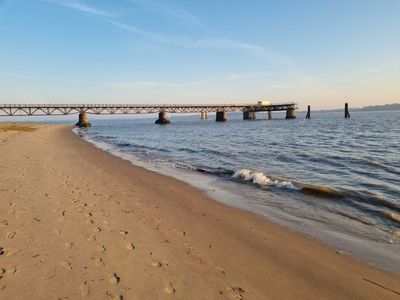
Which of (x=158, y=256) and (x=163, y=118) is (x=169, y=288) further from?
(x=163, y=118)

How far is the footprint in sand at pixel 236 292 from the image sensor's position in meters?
4.54

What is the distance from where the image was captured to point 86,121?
104 meters

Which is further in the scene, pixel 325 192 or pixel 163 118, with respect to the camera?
pixel 163 118

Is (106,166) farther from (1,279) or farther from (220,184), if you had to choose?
(1,279)

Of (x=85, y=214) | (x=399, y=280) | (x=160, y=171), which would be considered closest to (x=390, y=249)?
(x=399, y=280)

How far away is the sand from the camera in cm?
467

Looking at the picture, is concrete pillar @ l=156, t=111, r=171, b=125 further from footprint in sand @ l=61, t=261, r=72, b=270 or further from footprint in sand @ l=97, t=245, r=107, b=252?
footprint in sand @ l=61, t=261, r=72, b=270

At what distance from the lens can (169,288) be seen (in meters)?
4.69

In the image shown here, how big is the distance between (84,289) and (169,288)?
119 centimetres

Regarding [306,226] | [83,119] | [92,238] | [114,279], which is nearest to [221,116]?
[83,119]

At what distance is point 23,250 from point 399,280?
6494 millimetres

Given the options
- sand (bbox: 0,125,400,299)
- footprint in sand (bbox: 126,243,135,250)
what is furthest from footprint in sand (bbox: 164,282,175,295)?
footprint in sand (bbox: 126,243,135,250)

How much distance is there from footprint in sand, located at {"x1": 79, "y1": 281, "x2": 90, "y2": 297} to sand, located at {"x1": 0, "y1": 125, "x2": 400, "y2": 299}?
0.04 ft

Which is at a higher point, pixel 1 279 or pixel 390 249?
pixel 1 279
